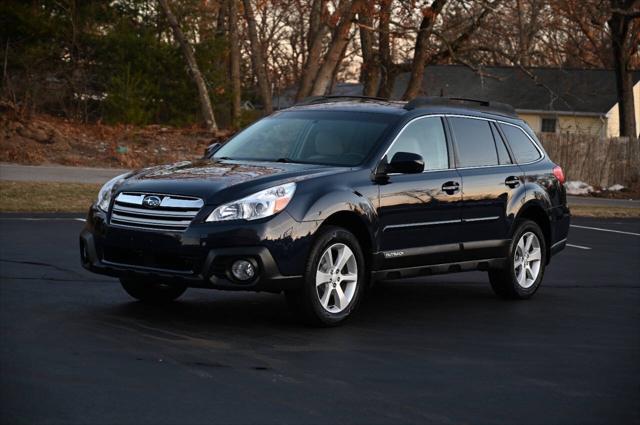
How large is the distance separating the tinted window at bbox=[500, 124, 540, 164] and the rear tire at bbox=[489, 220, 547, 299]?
2.20 feet

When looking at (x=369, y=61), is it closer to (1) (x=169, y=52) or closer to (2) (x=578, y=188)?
(1) (x=169, y=52)

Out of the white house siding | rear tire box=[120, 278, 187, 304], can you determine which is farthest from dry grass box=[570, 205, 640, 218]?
the white house siding

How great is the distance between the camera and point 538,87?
208ft

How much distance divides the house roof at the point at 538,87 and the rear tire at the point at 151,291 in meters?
51.6

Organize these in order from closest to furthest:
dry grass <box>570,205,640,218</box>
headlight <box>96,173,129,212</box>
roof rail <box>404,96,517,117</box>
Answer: headlight <box>96,173,129,212</box>
roof rail <box>404,96,517,117</box>
dry grass <box>570,205,640,218</box>

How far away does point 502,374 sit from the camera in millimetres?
7824

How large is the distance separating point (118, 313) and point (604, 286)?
5661mm

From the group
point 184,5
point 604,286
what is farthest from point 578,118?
point 604,286

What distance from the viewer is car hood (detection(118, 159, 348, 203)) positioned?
9070 mm

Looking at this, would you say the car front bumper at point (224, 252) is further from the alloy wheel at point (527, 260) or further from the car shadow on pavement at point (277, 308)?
the alloy wheel at point (527, 260)

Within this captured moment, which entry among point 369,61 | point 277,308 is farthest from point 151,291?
point 369,61

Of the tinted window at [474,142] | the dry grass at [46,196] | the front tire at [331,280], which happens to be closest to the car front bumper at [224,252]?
the front tire at [331,280]

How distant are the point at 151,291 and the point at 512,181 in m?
3.46

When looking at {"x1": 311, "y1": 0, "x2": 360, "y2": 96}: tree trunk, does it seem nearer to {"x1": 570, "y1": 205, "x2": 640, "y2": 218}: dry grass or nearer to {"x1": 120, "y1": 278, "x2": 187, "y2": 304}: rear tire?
{"x1": 570, "y1": 205, "x2": 640, "y2": 218}: dry grass
